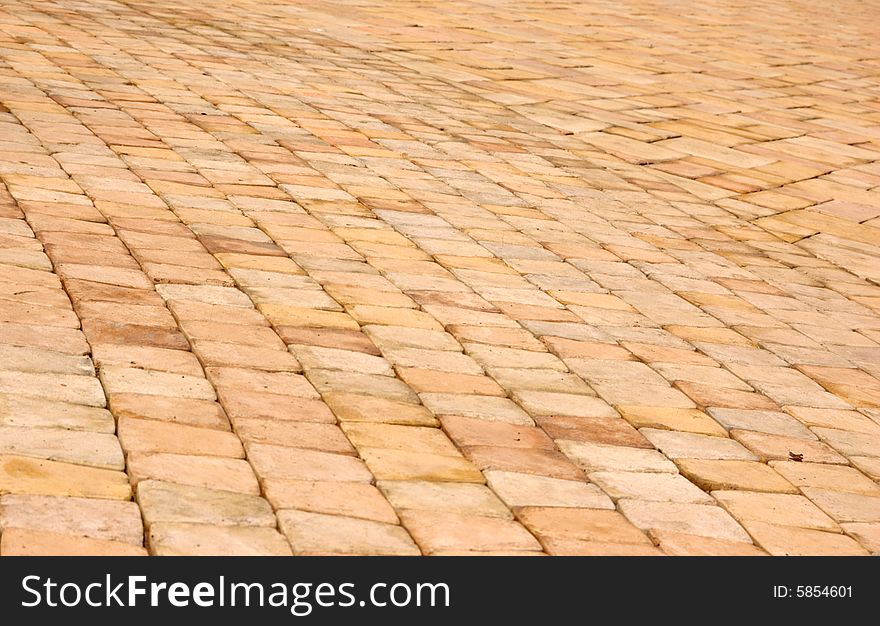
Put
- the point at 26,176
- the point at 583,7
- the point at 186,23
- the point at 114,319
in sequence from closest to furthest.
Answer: the point at 114,319, the point at 26,176, the point at 186,23, the point at 583,7

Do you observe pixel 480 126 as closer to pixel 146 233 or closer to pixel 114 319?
pixel 146 233

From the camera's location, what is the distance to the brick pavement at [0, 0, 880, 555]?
292 cm

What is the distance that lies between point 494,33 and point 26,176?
663 centimetres

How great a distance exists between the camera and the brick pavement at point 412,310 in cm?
292

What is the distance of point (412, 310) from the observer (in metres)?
4.28
